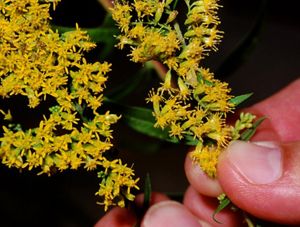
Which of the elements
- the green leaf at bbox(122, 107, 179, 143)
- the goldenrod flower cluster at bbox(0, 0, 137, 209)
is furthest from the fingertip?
the goldenrod flower cluster at bbox(0, 0, 137, 209)

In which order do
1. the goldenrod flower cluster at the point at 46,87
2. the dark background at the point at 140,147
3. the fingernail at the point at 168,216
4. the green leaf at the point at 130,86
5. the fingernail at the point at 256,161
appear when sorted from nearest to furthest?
the goldenrod flower cluster at the point at 46,87 < the fingernail at the point at 256,161 < the fingernail at the point at 168,216 < the green leaf at the point at 130,86 < the dark background at the point at 140,147

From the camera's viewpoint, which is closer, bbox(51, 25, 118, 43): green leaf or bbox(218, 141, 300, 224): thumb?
bbox(218, 141, 300, 224): thumb

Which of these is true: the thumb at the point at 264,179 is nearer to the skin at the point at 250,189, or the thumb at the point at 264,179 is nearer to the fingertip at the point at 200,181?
the skin at the point at 250,189

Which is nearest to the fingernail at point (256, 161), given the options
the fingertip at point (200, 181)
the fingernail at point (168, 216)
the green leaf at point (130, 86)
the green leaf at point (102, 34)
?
the fingertip at point (200, 181)

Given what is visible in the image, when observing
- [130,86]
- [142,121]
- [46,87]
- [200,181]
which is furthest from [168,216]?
[46,87]

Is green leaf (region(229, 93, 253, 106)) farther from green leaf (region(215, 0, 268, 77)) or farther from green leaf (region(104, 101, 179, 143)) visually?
green leaf (region(215, 0, 268, 77))

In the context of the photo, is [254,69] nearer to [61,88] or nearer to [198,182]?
[198,182]

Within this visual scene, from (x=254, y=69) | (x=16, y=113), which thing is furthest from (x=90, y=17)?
(x=254, y=69)
